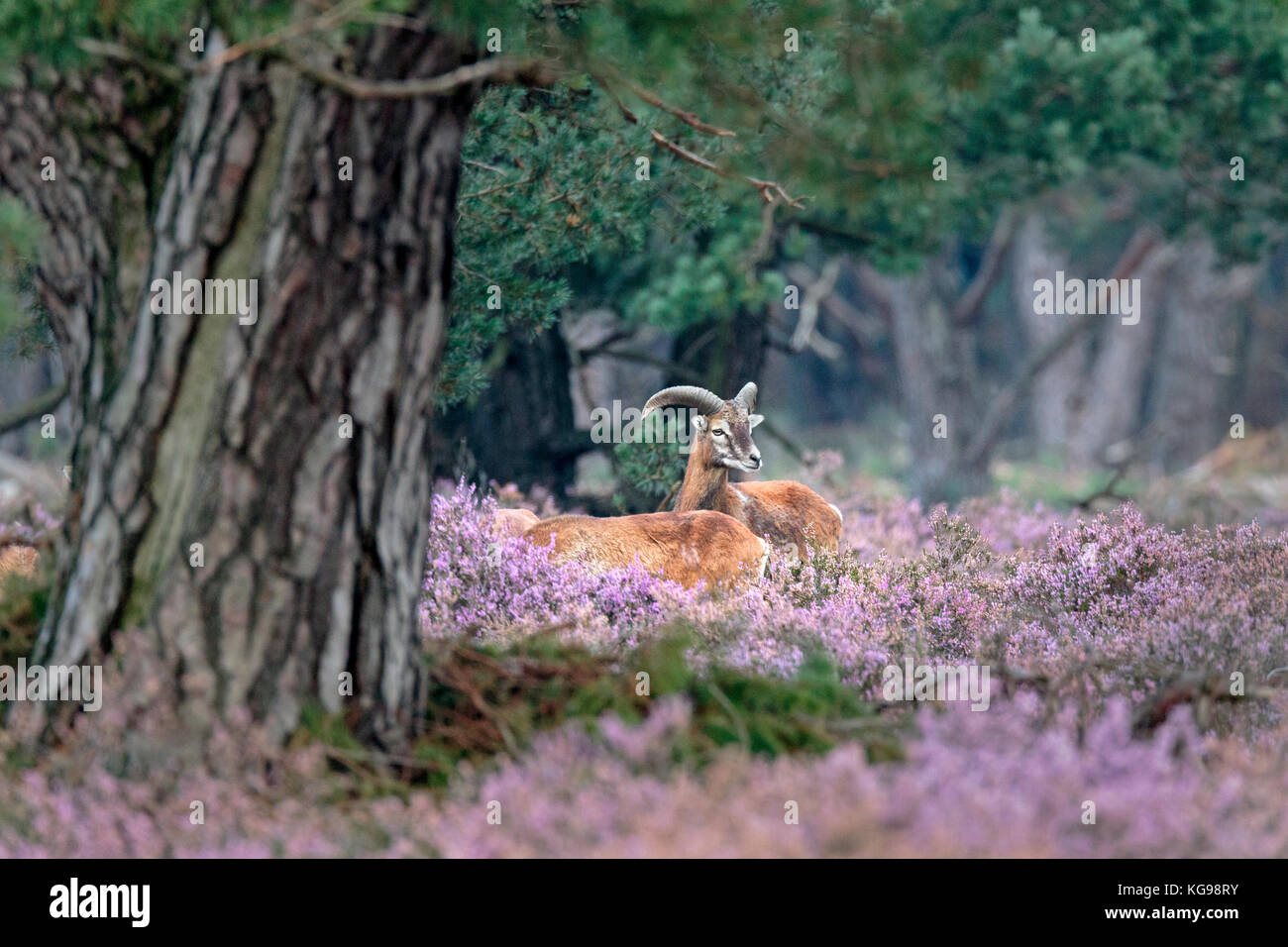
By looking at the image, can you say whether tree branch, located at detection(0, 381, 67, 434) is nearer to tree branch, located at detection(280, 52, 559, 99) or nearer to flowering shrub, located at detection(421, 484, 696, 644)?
flowering shrub, located at detection(421, 484, 696, 644)

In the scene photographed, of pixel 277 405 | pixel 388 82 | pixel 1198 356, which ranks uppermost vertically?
pixel 1198 356

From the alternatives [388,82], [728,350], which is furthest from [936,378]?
[388,82]

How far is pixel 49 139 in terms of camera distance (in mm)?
4957

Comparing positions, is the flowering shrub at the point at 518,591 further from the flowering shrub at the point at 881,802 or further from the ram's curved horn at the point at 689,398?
the flowering shrub at the point at 881,802

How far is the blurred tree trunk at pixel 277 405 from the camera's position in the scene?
4523mm

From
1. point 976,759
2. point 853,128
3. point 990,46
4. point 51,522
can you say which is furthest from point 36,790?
point 990,46

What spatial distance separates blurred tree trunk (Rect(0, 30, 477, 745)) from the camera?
452 centimetres

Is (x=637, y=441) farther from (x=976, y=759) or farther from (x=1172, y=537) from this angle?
(x=976, y=759)

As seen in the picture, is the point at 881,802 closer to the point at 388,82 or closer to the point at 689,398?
the point at 388,82

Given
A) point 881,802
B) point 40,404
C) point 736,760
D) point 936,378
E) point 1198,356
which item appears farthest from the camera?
point 1198,356

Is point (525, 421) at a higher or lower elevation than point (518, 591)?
higher

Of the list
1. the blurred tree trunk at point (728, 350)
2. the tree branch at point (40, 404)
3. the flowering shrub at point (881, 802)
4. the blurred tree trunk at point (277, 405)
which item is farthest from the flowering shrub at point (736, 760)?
the blurred tree trunk at point (728, 350)

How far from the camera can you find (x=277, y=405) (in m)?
4.53

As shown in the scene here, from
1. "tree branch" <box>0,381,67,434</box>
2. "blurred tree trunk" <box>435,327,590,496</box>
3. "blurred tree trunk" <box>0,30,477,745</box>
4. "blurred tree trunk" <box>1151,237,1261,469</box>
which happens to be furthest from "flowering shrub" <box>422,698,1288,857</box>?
"blurred tree trunk" <box>1151,237,1261,469</box>
